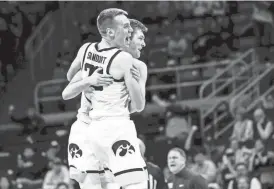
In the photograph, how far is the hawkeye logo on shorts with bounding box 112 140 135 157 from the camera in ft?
20.4

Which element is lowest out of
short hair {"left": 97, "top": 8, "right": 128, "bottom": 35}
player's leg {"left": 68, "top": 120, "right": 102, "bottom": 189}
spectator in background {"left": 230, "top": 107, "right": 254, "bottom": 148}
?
spectator in background {"left": 230, "top": 107, "right": 254, "bottom": 148}

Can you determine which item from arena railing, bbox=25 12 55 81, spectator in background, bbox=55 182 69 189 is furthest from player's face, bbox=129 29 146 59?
arena railing, bbox=25 12 55 81

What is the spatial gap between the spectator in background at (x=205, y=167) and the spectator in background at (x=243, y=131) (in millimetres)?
822

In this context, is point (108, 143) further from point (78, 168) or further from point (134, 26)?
point (134, 26)

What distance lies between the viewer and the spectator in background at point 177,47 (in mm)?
15398

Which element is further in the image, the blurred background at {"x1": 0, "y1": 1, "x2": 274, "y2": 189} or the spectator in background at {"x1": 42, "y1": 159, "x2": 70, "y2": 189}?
the blurred background at {"x1": 0, "y1": 1, "x2": 274, "y2": 189}

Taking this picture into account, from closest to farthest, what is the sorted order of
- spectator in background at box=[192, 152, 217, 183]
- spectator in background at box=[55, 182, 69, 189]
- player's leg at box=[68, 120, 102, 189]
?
player's leg at box=[68, 120, 102, 189]
spectator in background at box=[55, 182, 69, 189]
spectator in background at box=[192, 152, 217, 183]

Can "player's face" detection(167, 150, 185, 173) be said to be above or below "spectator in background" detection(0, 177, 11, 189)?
above

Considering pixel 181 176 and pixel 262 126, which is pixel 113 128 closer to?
pixel 181 176

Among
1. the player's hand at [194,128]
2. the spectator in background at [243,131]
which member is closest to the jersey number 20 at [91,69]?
the spectator in background at [243,131]

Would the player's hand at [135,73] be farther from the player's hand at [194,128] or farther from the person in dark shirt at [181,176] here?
the player's hand at [194,128]

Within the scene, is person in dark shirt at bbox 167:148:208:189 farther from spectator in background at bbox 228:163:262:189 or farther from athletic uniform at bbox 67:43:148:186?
spectator in background at bbox 228:163:262:189

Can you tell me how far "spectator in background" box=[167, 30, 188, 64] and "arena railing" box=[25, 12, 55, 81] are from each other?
2751mm

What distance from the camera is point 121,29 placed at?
20.5 ft
